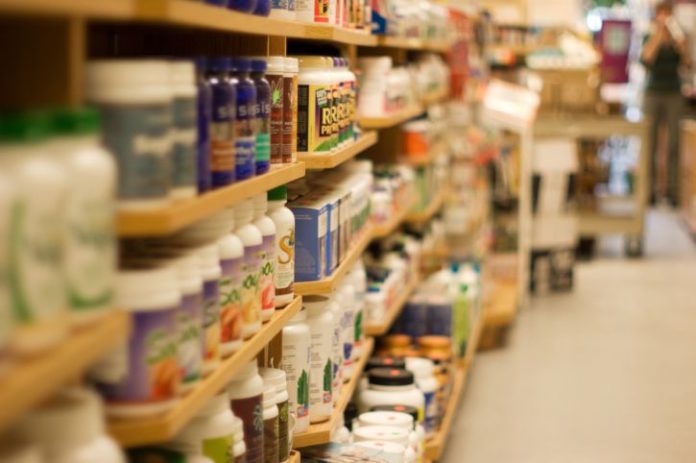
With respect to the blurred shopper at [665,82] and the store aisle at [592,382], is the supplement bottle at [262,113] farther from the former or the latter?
the blurred shopper at [665,82]

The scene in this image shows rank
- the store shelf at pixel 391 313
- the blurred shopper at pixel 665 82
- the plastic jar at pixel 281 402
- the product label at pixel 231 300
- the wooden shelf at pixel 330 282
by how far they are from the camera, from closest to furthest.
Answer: the product label at pixel 231 300 < the plastic jar at pixel 281 402 < the wooden shelf at pixel 330 282 < the store shelf at pixel 391 313 < the blurred shopper at pixel 665 82

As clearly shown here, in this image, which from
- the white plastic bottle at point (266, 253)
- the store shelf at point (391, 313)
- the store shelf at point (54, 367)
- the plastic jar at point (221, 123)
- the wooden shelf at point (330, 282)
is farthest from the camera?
the store shelf at point (391, 313)

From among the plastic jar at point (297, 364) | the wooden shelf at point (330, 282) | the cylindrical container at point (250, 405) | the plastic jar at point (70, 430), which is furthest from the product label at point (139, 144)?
the wooden shelf at point (330, 282)

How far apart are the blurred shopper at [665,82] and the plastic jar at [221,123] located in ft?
38.7

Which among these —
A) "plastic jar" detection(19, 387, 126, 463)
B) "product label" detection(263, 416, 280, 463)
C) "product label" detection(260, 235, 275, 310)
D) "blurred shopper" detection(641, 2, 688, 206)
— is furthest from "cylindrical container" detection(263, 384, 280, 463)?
"blurred shopper" detection(641, 2, 688, 206)

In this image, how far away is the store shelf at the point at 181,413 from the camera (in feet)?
6.20

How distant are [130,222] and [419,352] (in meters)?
3.60

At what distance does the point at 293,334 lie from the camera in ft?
10.7

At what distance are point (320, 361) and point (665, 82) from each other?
1095 centimetres

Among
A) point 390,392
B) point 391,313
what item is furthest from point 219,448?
point 391,313

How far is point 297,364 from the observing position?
3.26m

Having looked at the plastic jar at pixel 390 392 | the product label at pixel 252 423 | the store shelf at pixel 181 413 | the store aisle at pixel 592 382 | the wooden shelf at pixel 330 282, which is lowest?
the store aisle at pixel 592 382

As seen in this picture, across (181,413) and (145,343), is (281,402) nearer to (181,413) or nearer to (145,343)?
(181,413)

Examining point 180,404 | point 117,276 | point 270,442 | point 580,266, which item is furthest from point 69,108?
point 580,266
